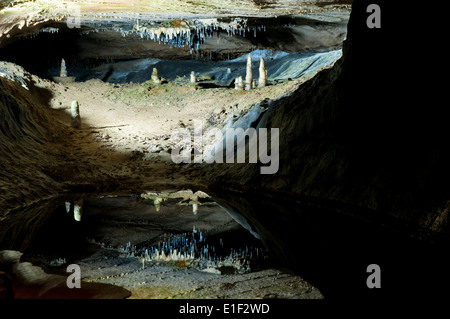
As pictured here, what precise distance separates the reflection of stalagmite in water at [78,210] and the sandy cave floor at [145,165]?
175mm

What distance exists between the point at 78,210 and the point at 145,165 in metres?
4.88

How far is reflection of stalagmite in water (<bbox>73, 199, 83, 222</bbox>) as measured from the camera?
22.5 ft

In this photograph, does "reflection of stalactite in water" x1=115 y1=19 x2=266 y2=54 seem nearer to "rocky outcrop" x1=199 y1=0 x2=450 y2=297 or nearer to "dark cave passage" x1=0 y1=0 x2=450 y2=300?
"dark cave passage" x1=0 y1=0 x2=450 y2=300

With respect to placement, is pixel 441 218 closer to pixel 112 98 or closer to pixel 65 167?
pixel 65 167

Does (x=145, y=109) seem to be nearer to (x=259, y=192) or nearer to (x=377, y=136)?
(x=259, y=192)

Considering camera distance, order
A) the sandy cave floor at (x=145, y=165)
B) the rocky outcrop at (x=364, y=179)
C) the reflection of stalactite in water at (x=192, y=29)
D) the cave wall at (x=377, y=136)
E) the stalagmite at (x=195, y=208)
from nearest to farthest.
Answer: the sandy cave floor at (x=145, y=165) → the rocky outcrop at (x=364, y=179) → the cave wall at (x=377, y=136) → the stalagmite at (x=195, y=208) → the reflection of stalactite in water at (x=192, y=29)

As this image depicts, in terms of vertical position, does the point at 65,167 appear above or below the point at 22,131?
below

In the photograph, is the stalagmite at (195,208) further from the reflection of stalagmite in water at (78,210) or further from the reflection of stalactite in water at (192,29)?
the reflection of stalactite in water at (192,29)

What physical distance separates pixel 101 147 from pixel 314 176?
337 inches

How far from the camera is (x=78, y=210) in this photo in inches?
293

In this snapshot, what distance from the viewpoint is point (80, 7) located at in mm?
10359

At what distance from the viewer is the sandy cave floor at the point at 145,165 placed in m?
3.53

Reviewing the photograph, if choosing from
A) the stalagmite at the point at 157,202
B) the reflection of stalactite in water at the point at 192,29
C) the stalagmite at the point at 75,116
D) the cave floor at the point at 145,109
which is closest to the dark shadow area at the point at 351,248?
the stalagmite at the point at 157,202
